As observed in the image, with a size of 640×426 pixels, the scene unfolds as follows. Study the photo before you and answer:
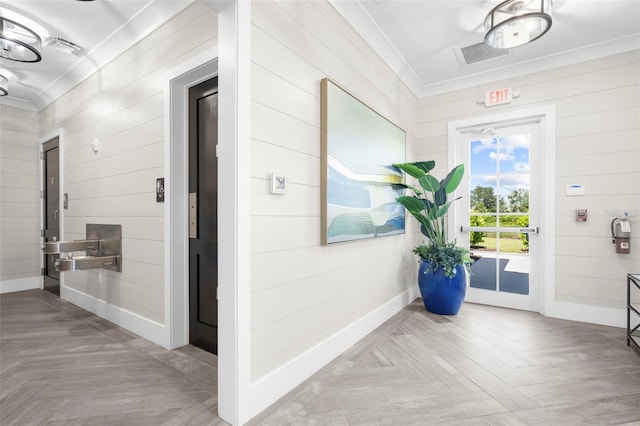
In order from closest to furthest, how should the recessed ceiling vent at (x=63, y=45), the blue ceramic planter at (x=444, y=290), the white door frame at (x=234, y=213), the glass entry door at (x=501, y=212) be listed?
the white door frame at (x=234, y=213)
the recessed ceiling vent at (x=63, y=45)
the blue ceramic planter at (x=444, y=290)
the glass entry door at (x=501, y=212)

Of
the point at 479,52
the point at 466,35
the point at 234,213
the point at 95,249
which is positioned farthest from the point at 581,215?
the point at 95,249

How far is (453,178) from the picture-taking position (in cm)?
321

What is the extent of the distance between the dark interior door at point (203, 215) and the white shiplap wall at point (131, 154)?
0.25 meters

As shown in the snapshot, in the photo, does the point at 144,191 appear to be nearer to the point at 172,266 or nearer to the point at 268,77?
the point at 172,266

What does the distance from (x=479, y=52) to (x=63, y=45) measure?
417cm

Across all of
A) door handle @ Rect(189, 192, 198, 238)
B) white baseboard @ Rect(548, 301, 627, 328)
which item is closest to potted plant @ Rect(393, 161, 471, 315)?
white baseboard @ Rect(548, 301, 627, 328)

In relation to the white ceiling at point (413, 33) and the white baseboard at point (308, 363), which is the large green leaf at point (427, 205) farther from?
the white ceiling at point (413, 33)

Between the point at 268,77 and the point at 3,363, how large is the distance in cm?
284

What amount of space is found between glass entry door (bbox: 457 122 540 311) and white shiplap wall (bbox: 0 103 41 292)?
6161 millimetres

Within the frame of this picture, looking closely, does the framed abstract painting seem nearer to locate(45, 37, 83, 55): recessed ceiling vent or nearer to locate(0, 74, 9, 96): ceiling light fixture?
locate(45, 37, 83, 55): recessed ceiling vent

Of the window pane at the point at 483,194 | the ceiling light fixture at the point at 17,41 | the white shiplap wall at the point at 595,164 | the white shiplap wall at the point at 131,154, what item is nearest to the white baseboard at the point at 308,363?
the white shiplap wall at the point at 131,154

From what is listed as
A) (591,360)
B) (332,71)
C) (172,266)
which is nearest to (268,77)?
(332,71)

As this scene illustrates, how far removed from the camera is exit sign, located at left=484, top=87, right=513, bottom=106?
3.49 meters

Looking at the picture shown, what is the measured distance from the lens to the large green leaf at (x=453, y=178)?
3.17 meters
